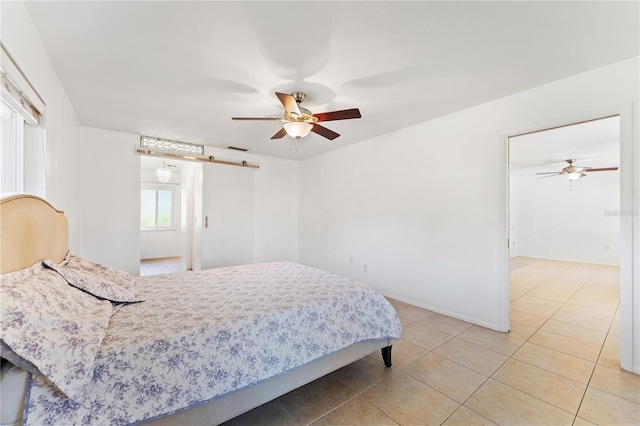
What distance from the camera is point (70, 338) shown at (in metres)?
1.06

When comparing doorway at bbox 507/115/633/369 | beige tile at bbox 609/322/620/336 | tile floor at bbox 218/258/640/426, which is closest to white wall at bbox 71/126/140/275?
tile floor at bbox 218/258/640/426

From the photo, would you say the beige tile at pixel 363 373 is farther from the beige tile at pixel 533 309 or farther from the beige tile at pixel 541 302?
the beige tile at pixel 541 302

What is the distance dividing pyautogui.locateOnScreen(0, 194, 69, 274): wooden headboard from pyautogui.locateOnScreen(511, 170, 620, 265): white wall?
927 centimetres

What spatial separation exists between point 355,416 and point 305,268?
150 centimetres

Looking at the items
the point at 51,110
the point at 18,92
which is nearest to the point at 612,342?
the point at 18,92

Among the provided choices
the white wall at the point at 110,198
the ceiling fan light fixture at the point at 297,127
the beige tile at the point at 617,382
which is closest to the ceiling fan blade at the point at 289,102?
the ceiling fan light fixture at the point at 297,127

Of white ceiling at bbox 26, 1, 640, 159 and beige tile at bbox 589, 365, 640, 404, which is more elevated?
white ceiling at bbox 26, 1, 640, 159

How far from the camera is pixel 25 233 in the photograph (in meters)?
1.36

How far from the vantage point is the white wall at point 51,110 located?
148cm

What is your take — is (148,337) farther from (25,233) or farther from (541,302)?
(541,302)

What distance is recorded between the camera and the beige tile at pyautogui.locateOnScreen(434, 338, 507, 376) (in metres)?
2.11

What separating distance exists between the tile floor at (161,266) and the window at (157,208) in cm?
89

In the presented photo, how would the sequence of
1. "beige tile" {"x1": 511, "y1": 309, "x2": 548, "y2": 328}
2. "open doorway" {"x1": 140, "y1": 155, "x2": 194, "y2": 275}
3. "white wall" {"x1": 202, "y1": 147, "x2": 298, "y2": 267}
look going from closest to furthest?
1. "beige tile" {"x1": 511, "y1": 309, "x2": 548, "y2": 328}
2. "white wall" {"x1": 202, "y1": 147, "x2": 298, "y2": 267}
3. "open doorway" {"x1": 140, "y1": 155, "x2": 194, "y2": 275}

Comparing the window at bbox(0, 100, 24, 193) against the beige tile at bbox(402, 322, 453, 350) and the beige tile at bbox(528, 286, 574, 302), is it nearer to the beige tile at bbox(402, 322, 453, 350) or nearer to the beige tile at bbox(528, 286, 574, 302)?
the beige tile at bbox(402, 322, 453, 350)
